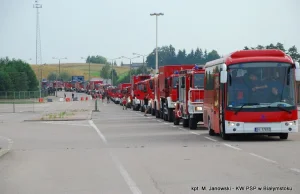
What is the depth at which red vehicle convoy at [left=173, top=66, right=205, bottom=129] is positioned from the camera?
31.1 meters

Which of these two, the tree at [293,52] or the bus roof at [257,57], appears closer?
the bus roof at [257,57]

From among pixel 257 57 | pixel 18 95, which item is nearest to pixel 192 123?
pixel 257 57

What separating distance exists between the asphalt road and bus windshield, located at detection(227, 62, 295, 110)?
51.8 inches

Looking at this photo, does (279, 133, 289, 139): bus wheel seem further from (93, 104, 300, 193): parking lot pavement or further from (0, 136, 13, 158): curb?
(0, 136, 13, 158): curb

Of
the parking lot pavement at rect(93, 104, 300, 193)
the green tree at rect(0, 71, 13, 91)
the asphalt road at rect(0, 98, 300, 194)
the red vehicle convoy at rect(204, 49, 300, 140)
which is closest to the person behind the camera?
the asphalt road at rect(0, 98, 300, 194)

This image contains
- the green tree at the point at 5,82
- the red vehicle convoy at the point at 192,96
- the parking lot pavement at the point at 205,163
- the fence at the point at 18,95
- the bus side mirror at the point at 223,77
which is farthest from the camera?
the green tree at the point at 5,82

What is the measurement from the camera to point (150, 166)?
53.3 ft

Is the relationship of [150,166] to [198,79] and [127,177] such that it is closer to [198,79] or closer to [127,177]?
[127,177]

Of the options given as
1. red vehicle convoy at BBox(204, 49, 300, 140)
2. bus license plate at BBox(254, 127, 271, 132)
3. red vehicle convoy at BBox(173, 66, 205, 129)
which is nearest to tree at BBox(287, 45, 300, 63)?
red vehicle convoy at BBox(173, 66, 205, 129)

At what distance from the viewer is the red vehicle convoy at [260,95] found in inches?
892

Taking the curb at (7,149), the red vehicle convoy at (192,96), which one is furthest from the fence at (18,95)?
the curb at (7,149)

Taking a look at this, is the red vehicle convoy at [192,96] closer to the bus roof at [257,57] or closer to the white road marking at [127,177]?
the bus roof at [257,57]

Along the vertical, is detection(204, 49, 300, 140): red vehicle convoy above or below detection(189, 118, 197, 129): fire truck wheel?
Answer: above

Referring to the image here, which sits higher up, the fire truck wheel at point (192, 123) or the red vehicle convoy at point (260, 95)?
the red vehicle convoy at point (260, 95)
